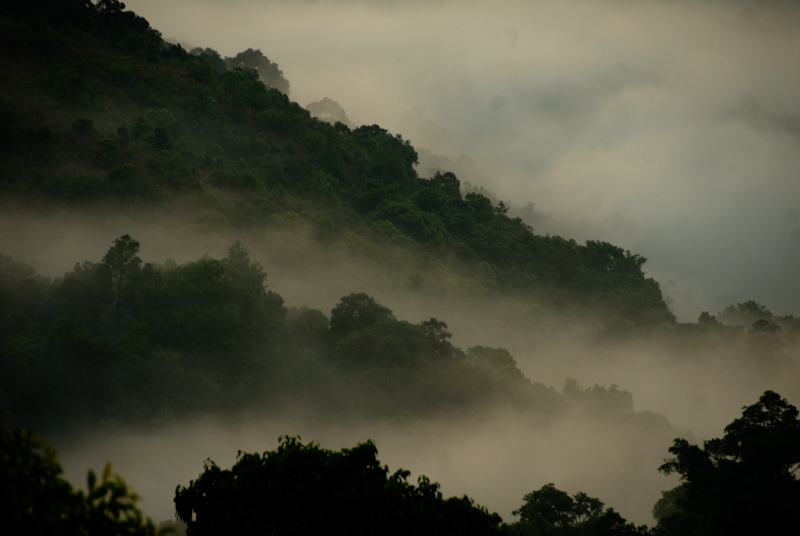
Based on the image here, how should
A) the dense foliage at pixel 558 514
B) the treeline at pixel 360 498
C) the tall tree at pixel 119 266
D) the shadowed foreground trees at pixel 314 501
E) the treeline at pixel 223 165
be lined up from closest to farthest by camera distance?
the treeline at pixel 360 498 < the shadowed foreground trees at pixel 314 501 < the dense foliage at pixel 558 514 < the tall tree at pixel 119 266 < the treeline at pixel 223 165

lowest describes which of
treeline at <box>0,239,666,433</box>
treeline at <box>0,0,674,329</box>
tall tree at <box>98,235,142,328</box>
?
treeline at <box>0,239,666,433</box>

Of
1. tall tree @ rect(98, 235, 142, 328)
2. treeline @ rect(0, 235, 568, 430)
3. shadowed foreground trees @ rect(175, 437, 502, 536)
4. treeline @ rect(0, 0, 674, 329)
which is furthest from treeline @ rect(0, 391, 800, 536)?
treeline @ rect(0, 0, 674, 329)

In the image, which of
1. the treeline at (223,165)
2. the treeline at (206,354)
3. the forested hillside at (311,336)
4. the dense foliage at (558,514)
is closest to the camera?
the forested hillside at (311,336)

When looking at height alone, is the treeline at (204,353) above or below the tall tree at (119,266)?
below

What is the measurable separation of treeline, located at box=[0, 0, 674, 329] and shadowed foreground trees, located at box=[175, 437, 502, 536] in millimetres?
53729

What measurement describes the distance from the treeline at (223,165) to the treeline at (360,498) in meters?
45.7

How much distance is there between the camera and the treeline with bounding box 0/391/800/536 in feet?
23.0

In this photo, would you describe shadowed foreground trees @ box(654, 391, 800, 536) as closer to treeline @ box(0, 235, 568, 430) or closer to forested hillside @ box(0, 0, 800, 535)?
forested hillside @ box(0, 0, 800, 535)

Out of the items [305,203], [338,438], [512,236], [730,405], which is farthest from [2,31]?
[730,405]

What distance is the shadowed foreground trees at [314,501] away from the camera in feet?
46.2

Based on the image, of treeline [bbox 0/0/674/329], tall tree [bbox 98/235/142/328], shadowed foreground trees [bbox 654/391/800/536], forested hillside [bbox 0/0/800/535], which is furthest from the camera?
treeline [bbox 0/0/674/329]

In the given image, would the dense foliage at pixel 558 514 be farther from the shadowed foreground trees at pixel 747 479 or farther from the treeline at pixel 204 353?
the treeline at pixel 204 353

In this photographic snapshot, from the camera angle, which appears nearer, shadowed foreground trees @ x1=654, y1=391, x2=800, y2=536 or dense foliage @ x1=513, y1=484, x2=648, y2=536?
shadowed foreground trees @ x1=654, y1=391, x2=800, y2=536

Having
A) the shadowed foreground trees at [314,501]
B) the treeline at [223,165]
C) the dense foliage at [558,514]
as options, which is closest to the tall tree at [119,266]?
A: the treeline at [223,165]
